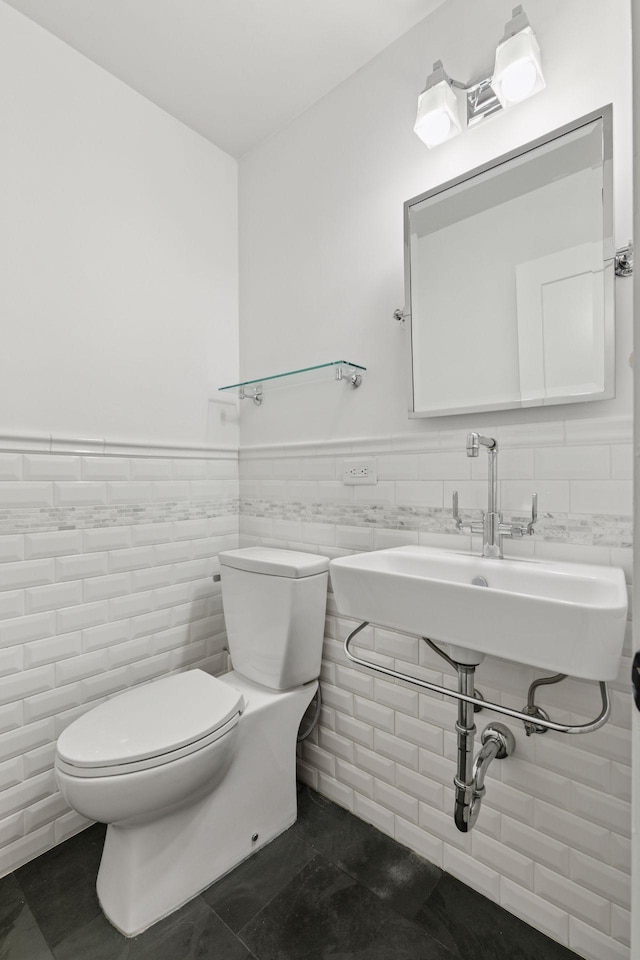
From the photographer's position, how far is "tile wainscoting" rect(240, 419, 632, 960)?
3.43 ft

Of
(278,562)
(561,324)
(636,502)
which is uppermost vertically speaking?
(561,324)

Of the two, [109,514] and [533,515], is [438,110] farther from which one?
[109,514]

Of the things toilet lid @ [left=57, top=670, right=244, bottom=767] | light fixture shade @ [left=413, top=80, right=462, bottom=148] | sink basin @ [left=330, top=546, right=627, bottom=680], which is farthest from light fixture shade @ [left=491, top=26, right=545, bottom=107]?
toilet lid @ [left=57, top=670, right=244, bottom=767]

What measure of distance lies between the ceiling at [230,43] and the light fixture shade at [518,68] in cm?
44

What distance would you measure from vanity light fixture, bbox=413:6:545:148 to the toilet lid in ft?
5.50

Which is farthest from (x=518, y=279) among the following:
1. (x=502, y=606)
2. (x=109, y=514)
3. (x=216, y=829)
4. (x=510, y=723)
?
(x=216, y=829)

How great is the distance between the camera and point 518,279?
3.92 ft

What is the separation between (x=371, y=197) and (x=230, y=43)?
0.65 m

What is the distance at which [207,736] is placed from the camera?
116 centimetres

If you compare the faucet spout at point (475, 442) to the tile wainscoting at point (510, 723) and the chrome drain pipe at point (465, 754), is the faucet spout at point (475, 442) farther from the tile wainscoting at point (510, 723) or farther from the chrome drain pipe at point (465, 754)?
the chrome drain pipe at point (465, 754)

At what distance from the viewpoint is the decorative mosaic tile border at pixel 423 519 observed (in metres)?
1.06

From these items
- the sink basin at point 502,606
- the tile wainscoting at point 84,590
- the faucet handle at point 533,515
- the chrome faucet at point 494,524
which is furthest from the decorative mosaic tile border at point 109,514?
the faucet handle at point 533,515

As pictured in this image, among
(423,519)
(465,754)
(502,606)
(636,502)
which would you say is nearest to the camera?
(636,502)

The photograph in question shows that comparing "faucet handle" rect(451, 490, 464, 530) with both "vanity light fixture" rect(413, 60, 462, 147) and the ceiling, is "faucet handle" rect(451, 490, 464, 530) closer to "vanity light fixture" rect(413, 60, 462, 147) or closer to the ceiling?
"vanity light fixture" rect(413, 60, 462, 147)
